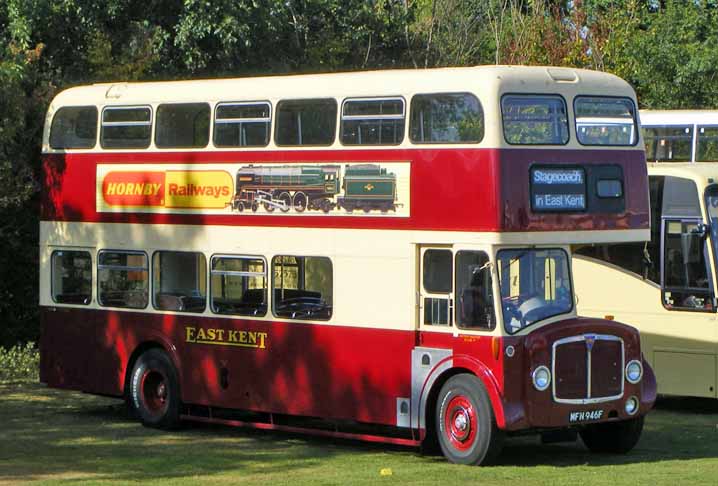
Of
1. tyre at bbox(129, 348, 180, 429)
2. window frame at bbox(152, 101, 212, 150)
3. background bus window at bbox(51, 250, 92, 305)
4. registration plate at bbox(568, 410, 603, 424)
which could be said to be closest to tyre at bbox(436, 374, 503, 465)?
registration plate at bbox(568, 410, 603, 424)

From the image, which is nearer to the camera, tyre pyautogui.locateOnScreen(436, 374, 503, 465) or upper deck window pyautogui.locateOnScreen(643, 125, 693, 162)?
tyre pyautogui.locateOnScreen(436, 374, 503, 465)

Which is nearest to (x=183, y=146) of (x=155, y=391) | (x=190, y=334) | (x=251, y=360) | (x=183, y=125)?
(x=183, y=125)

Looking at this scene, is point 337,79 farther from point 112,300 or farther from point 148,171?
point 112,300

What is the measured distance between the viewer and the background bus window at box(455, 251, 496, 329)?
1451 cm

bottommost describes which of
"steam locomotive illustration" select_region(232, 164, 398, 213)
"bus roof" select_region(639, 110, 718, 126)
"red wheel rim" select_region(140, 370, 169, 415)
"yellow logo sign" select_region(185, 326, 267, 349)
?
"red wheel rim" select_region(140, 370, 169, 415)

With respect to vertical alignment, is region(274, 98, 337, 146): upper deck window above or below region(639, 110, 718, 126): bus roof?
below

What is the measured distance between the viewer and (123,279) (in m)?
18.7

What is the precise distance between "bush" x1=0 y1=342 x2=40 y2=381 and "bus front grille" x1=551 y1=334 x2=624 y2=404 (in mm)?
12207

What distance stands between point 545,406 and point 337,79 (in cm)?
439

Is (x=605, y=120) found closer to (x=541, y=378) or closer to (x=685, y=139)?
(x=541, y=378)

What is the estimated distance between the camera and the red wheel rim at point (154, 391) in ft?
60.0

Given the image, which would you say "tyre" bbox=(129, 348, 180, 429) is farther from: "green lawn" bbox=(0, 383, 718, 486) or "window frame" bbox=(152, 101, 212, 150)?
"window frame" bbox=(152, 101, 212, 150)

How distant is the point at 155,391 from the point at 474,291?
216 inches

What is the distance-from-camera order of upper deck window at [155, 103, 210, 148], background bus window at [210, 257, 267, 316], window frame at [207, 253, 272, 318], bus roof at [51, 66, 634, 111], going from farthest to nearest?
upper deck window at [155, 103, 210, 148] < background bus window at [210, 257, 267, 316] < window frame at [207, 253, 272, 318] < bus roof at [51, 66, 634, 111]
